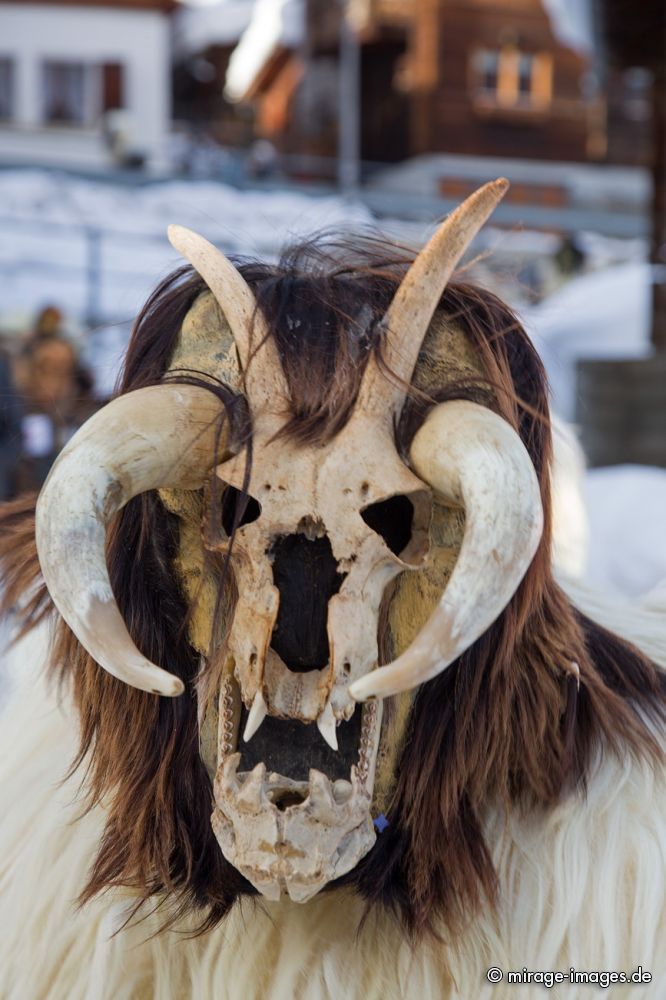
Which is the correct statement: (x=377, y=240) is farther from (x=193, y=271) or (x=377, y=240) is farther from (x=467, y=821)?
(x=467, y=821)

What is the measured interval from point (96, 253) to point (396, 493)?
5794mm

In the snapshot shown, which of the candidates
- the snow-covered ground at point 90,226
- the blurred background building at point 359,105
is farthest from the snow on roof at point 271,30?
the snow-covered ground at point 90,226

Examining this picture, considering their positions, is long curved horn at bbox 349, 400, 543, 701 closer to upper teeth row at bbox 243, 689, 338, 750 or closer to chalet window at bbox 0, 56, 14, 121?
upper teeth row at bbox 243, 689, 338, 750

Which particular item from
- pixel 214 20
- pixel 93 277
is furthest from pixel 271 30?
pixel 93 277

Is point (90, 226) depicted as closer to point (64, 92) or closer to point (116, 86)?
point (116, 86)

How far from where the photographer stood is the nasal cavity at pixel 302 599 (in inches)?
59.8

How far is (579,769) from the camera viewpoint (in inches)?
71.1

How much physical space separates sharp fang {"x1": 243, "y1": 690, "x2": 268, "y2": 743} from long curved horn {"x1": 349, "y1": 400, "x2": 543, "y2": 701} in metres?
0.16

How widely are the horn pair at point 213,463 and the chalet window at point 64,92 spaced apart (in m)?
20.6

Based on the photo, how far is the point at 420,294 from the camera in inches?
62.8

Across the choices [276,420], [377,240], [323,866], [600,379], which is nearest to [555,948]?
[323,866]

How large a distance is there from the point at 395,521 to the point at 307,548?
0.49ft

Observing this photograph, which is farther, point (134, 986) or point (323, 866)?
point (134, 986)

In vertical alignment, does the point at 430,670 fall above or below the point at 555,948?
above
